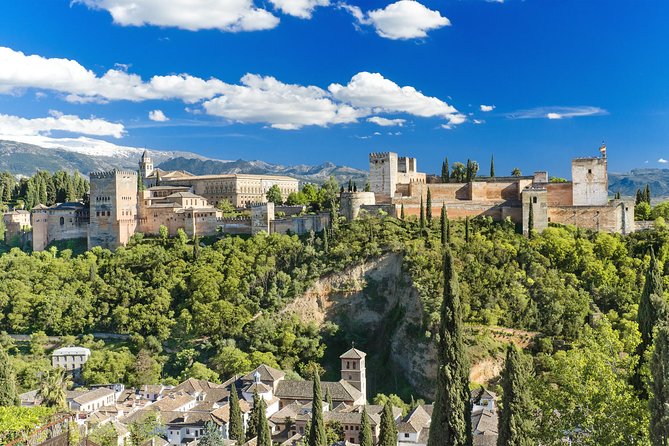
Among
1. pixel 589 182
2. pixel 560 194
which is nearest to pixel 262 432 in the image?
pixel 560 194

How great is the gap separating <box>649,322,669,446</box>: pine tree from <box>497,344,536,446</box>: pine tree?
11.4 ft

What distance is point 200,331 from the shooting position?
1937 inches

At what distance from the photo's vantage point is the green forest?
45062mm

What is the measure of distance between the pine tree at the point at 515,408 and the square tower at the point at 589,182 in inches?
1595

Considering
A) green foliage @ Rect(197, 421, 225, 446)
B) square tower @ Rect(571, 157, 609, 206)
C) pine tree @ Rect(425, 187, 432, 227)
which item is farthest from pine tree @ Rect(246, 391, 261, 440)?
square tower @ Rect(571, 157, 609, 206)

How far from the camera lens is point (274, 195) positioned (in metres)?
68.6

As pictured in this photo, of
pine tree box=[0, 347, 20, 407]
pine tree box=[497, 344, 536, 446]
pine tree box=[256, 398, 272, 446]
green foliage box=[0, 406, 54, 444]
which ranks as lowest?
pine tree box=[256, 398, 272, 446]

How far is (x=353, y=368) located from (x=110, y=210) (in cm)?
2989

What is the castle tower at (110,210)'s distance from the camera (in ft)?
199

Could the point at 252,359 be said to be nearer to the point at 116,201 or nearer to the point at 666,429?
the point at 116,201

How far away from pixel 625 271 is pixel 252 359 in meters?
26.4

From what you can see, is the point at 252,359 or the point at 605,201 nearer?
the point at 252,359

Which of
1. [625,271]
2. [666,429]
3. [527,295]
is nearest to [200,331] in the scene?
[527,295]

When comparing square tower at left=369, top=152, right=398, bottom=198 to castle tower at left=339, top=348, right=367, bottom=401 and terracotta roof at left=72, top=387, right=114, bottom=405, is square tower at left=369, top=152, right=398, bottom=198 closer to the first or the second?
castle tower at left=339, top=348, right=367, bottom=401
